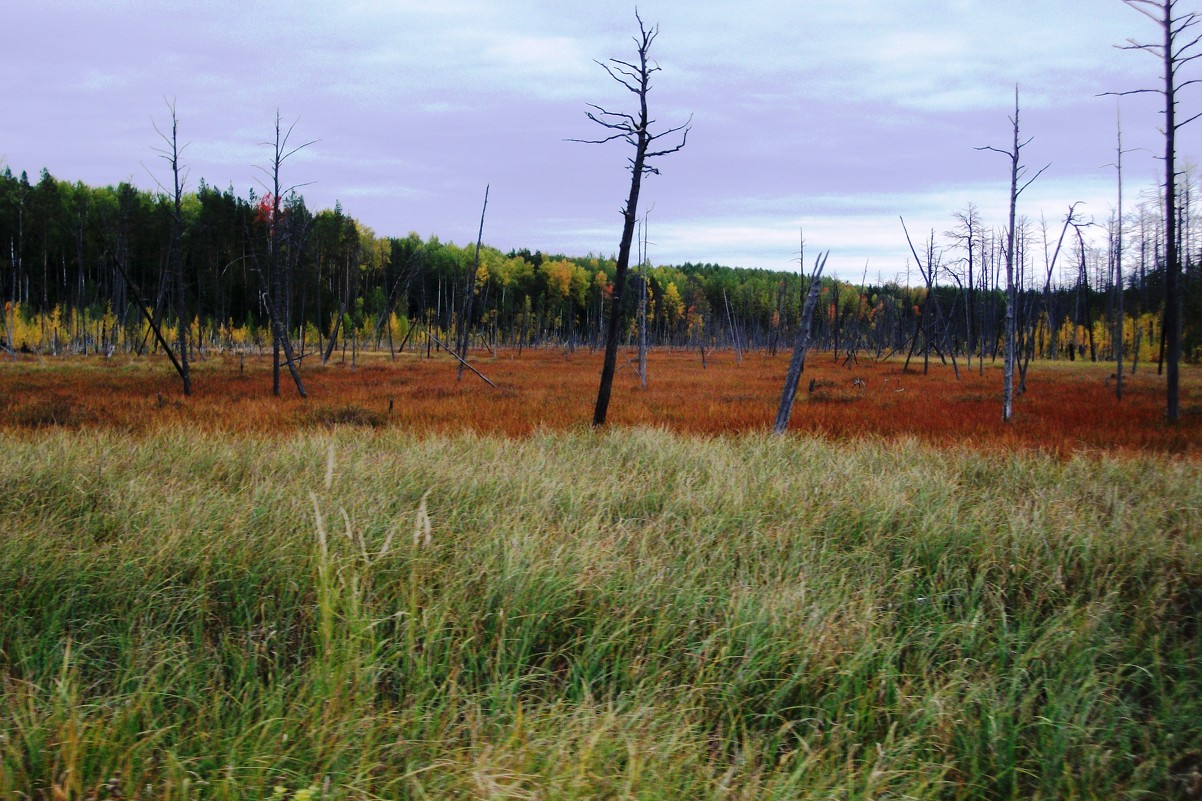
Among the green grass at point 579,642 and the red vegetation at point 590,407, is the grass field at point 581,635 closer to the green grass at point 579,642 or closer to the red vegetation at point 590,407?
the green grass at point 579,642

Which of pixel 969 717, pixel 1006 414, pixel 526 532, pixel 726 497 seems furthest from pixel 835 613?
pixel 1006 414

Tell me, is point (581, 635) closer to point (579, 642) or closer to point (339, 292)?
point (579, 642)

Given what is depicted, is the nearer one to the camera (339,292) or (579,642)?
(579,642)

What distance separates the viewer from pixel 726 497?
5.46m

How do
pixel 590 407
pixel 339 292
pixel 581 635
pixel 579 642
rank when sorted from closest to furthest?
pixel 579 642
pixel 581 635
pixel 590 407
pixel 339 292

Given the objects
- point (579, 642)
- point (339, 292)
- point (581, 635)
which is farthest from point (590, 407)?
point (339, 292)

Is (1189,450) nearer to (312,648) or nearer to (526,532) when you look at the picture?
(526,532)

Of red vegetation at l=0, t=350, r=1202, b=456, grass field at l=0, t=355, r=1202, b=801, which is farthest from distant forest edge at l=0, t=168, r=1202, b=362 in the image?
grass field at l=0, t=355, r=1202, b=801

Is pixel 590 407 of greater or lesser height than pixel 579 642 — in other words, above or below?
above

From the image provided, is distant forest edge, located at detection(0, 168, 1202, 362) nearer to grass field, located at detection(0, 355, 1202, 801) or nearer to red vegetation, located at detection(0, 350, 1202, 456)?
red vegetation, located at detection(0, 350, 1202, 456)

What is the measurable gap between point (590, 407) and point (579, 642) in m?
11.1

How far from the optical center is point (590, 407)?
14.2 meters

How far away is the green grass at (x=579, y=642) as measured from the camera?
7.41ft

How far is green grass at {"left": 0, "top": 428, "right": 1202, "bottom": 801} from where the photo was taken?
226 cm
